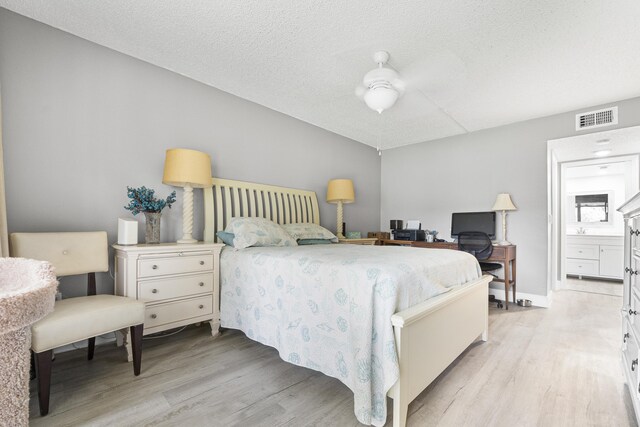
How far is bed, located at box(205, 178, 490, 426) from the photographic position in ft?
4.80

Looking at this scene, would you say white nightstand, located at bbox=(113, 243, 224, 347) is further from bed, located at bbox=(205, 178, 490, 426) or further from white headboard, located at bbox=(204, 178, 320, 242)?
white headboard, located at bbox=(204, 178, 320, 242)

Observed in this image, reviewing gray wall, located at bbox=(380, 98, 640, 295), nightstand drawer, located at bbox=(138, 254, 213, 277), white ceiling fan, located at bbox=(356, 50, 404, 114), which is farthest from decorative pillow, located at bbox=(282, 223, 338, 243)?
gray wall, located at bbox=(380, 98, 640, 295)

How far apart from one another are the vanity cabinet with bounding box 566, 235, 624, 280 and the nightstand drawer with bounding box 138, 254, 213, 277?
6293mm

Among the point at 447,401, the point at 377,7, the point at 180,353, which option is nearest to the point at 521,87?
the point at 377,7

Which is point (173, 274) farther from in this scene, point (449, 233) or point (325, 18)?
point (449, 233)

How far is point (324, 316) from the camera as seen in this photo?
1754 millimetres

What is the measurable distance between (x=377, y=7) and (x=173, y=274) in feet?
7.87

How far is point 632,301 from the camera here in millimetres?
1777

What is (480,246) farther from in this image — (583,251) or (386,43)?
(583,251)

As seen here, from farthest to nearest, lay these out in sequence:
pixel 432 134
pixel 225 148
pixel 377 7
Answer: pixel 432 134 → pixel 225 148 → pixel 377 7

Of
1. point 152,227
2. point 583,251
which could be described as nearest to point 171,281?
point 152,227

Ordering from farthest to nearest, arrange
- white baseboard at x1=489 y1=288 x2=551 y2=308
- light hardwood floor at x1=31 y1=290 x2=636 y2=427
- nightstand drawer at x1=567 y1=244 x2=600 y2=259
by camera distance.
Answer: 1. nightstand drawer at x1=567 y1=244 x2=600 y2=259
2. white baseboard at x1=489 y1=288 x2=551 y2=308
3. light hardwood floor at x1=31 y1=290 x2=636 y2=427

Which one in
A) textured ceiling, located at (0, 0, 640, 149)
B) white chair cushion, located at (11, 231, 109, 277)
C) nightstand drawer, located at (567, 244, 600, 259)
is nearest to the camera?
white chair cushion, located at (11, 231, 109, 277)

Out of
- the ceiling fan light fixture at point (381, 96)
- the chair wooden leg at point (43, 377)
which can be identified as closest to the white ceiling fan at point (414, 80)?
the ceiling fan light fixture at point (381, 96)
